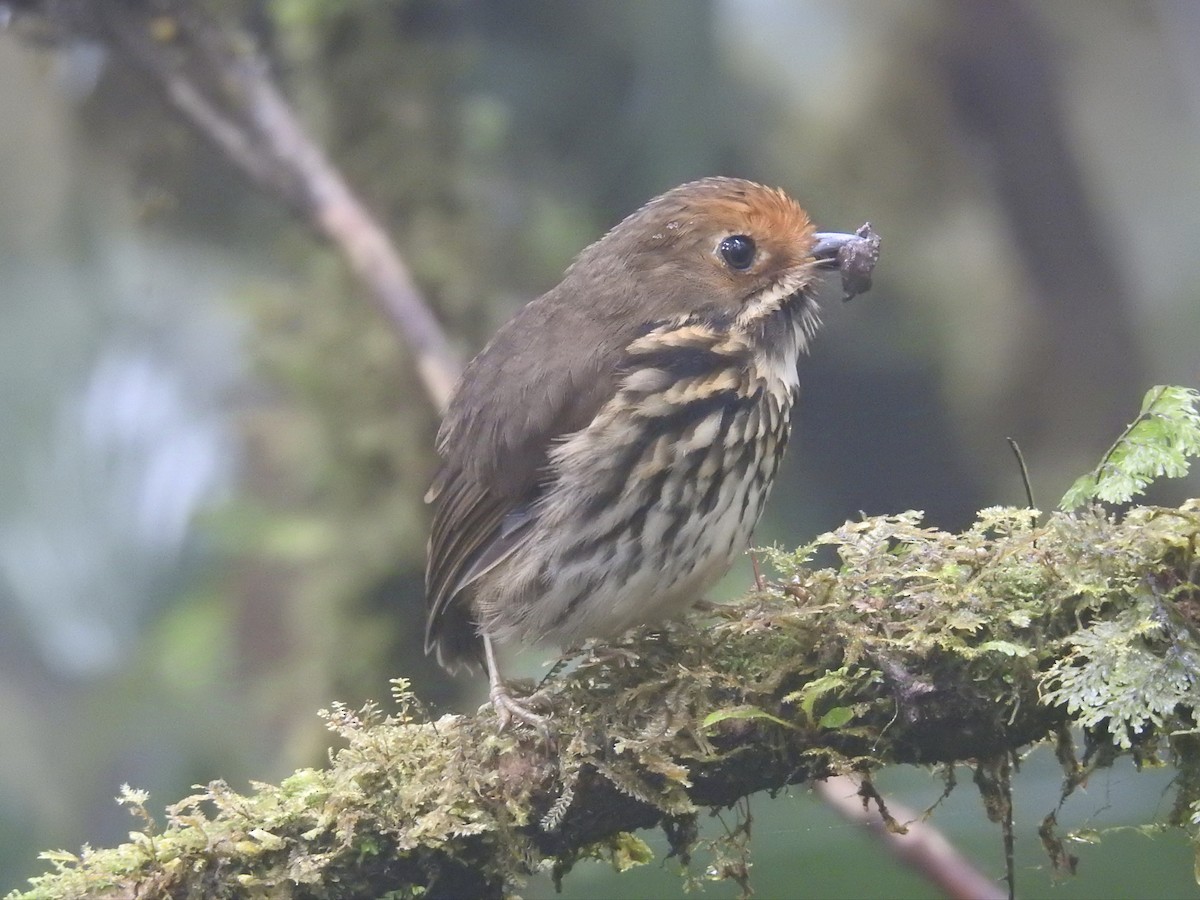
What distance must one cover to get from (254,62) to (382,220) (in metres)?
0.63

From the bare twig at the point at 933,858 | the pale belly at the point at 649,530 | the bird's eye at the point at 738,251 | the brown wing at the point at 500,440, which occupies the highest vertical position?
the bird's eye at the point at 738,251

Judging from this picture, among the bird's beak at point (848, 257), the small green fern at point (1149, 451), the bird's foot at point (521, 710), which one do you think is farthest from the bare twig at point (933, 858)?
the bird's beak at point (848, 257)

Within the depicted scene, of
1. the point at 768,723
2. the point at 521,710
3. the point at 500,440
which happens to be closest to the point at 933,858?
the point at 768,723

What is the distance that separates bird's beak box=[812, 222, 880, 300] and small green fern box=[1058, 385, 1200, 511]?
26.7 inches

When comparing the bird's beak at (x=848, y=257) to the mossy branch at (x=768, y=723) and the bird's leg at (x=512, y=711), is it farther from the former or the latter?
the bird's leg at (x=512, y=711)

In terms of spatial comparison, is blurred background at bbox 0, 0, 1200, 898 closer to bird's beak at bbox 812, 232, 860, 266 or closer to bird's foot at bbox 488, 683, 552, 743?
bird's beak at bbox 812, 232, 860, 266

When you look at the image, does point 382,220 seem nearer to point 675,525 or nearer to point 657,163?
point 657,163

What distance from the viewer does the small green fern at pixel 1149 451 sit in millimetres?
1587

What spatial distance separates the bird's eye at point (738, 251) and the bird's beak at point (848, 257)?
11 centimetres

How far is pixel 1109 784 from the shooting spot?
1599 mm

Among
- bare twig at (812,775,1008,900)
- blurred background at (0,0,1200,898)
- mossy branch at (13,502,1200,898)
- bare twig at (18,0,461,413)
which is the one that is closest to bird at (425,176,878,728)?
mossy branch at (13,502,1200,898)


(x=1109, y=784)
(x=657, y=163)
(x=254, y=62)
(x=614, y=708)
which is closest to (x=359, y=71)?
(x=254, y=62)

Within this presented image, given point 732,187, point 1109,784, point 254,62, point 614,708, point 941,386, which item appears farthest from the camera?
point 941,386

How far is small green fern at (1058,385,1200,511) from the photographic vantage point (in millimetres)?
1587
